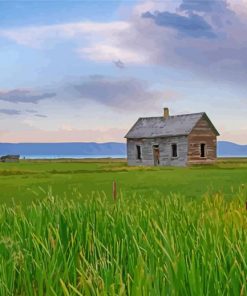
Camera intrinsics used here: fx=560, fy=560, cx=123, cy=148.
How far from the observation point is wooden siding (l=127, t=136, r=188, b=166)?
1651 inches

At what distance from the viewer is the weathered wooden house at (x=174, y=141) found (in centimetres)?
4194

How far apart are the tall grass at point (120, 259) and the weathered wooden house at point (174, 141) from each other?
35813 millimetres

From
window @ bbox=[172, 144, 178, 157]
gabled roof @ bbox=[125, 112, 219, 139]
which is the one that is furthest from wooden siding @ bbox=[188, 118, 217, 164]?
window @ bbox=[172, 144, 178, 157]

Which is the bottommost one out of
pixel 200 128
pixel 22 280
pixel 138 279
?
pixel 22 280

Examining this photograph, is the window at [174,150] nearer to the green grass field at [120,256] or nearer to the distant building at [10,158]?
the distant building at [10,158]

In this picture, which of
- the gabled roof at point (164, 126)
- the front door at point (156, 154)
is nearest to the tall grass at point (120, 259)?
the gabled roof at point (164, 126)

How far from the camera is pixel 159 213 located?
19.4 feet

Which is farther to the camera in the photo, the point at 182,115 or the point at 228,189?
the point at 182,115

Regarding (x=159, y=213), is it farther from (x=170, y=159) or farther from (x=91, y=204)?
(x=170, y=159)

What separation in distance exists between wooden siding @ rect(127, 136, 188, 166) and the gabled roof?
0.42 meters

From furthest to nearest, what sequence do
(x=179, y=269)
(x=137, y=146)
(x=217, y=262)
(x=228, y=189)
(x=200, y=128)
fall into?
(x=137, y=146), (x=200, y=128), (x=228, y=189), (x=217, y=262), (x=179, y=269)

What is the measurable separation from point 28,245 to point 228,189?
36.7ft

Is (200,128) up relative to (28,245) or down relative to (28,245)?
up

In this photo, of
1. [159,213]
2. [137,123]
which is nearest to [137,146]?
[137,123]
